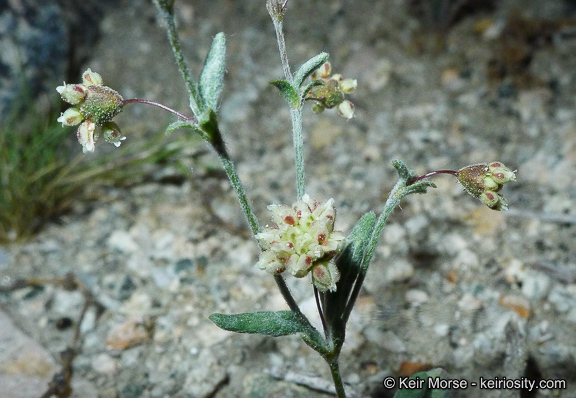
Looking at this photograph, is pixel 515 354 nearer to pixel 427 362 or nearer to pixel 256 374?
pixel 427 362

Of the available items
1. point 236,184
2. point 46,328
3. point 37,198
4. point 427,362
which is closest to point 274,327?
point 236,184

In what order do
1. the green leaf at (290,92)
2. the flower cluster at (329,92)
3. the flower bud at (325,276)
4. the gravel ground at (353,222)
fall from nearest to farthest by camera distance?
the flower bud at (325,276)
the green leaf at (290,92)
the flower cluster at (329,92)
the gravel ground at (353,222)

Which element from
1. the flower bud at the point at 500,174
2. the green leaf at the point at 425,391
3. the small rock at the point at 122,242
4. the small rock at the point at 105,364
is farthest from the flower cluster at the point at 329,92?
the small rock at the point at 122,242

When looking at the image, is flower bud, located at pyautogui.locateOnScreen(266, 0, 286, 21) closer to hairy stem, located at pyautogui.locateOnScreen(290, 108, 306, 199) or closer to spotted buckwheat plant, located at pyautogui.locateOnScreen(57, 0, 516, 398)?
spotted buckwheat plant, located at pyautogui.locateOnScreen(57, 0, 516, 398)

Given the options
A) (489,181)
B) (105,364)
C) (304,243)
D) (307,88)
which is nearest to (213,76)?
(307,88)

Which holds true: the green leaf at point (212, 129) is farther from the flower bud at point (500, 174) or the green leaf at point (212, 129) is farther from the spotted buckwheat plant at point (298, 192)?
the flower bud at point (500, 174)

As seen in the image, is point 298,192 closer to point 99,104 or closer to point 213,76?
point 213,76

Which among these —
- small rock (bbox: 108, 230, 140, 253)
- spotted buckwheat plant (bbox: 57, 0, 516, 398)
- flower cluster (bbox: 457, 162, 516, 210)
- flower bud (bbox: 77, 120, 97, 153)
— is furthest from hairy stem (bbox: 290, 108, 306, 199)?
small rock (bbox: 108, 230, 140, 253)
